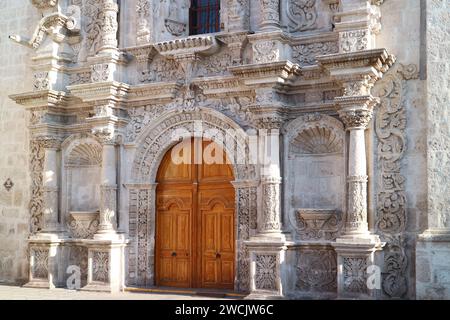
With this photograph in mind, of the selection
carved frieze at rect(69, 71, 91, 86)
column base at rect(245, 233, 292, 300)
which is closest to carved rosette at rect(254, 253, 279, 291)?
column base at rect(245, 233, 292, 300)

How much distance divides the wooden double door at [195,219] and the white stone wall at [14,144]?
9.50ft

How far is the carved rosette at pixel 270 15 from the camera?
10133 millimetres

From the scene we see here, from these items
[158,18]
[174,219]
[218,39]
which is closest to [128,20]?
[158,18]

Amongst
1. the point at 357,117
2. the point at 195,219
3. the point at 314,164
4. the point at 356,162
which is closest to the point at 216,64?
the point at 314,164

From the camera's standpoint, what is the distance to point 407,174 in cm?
924

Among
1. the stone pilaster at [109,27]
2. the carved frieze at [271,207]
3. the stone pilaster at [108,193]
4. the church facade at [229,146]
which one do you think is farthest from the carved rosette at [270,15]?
the stone pilaster at [108,193]

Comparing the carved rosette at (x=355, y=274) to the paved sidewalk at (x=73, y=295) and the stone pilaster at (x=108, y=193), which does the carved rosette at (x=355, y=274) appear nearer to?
the paved sidewalk at (x=73, y=295)

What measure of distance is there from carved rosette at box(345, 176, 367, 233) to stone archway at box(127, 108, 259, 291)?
1828 mm

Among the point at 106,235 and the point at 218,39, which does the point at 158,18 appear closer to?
the point at 218,39

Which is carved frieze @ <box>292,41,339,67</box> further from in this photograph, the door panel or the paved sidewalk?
the paved sidewalk

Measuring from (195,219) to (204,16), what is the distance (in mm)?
3557

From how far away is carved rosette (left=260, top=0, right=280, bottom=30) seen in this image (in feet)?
33.2

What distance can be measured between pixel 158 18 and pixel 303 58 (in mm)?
2803

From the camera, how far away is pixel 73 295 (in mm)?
10711
